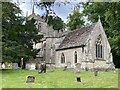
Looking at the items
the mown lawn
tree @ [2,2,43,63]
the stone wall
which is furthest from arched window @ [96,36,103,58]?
the mown lawn

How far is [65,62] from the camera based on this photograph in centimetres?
3719

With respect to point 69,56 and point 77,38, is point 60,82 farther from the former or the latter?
point 77,38

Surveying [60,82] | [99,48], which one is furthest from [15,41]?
[99,48]

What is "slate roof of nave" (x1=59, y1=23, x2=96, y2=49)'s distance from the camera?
3462cm

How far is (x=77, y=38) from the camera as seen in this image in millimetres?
35938

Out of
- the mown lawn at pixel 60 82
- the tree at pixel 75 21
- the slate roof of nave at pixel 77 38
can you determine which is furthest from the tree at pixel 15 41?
the tree at pixel 75 21

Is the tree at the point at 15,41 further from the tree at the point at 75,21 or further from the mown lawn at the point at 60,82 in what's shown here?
the tree at the point at 75,21

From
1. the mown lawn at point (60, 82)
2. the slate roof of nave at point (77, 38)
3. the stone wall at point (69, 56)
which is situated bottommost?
the mown lawn at point (60, 82)

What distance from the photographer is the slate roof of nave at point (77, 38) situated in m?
34.6

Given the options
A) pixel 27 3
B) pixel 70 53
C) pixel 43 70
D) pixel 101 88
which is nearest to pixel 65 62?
pixel 70 53

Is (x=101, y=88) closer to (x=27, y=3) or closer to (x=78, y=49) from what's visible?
(x=27, y=3)

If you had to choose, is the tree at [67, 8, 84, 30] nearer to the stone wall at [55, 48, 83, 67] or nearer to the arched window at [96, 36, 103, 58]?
the stone wall at [55, 48, 83, 67]

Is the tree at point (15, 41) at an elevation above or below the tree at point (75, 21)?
below

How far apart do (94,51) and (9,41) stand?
43.0 ft
